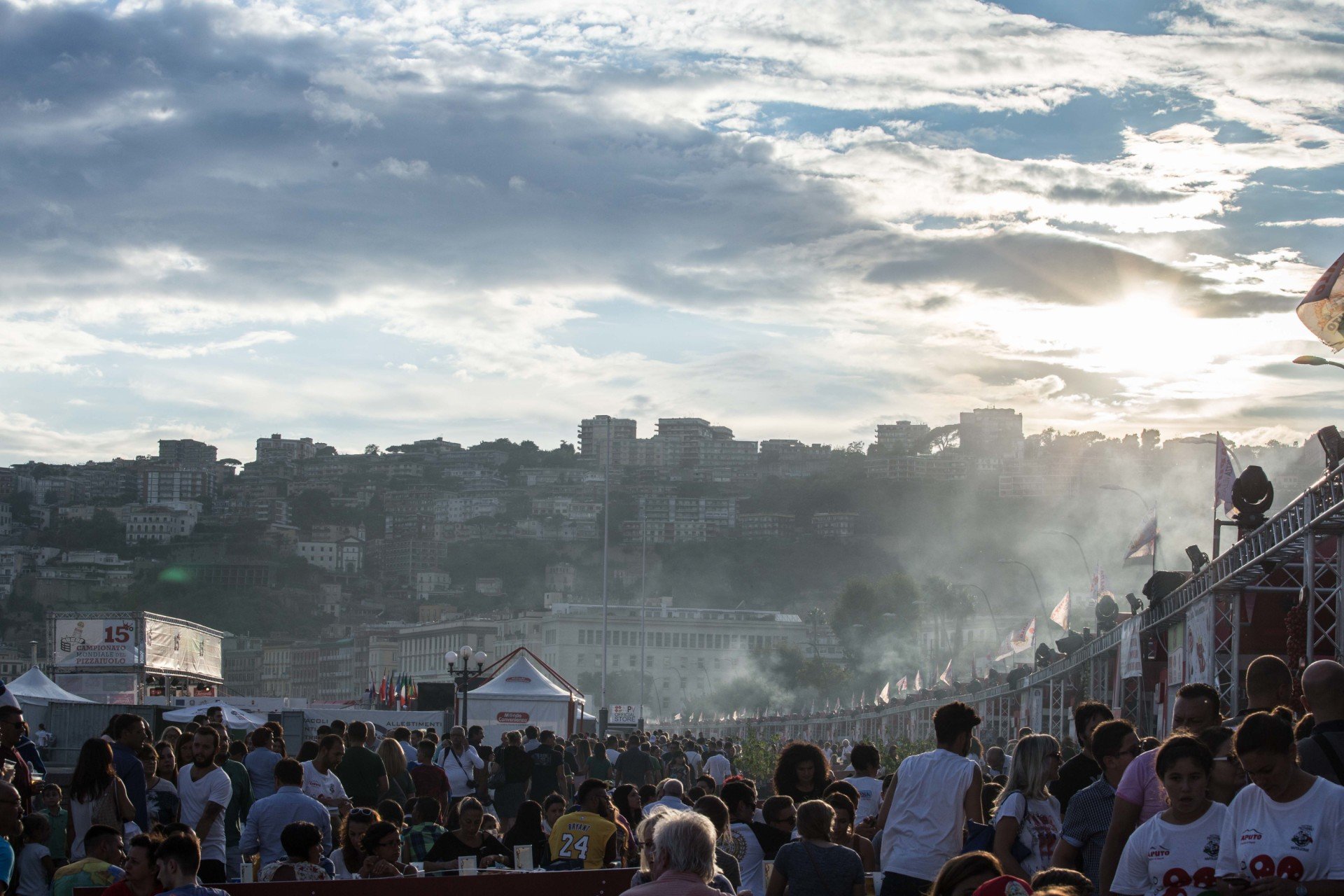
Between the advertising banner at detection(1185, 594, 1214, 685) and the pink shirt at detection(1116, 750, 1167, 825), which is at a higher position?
the advertising banner at detection(1185, 594, 1214, 685)

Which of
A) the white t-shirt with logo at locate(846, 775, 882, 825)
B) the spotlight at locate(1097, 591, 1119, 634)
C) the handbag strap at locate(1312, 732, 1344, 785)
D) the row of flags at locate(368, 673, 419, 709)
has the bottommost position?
the row of flags at locate(368, 673, 419, 709)

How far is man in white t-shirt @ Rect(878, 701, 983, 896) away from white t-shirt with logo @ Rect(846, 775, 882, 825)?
8.80ft

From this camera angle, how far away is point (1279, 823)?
223 inches

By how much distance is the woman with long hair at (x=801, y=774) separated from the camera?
374 inches

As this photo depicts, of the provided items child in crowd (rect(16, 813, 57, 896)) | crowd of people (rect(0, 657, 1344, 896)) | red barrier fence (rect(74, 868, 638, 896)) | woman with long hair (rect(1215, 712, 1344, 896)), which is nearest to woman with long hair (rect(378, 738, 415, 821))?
crowd of people (rect(0, 657, 1344, 896))

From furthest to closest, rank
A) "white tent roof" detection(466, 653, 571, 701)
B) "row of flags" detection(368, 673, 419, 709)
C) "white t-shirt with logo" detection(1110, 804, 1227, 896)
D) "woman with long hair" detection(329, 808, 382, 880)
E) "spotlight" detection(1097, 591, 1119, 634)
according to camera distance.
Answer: "row of flags" detection(368, 673, 419, 709), "spotlight" detection(1097, 591, 1119, 634), "white tent roof" detection(466, 653, 571, 701), "woman with long hair" detection(329, 808, 382, 880), "white t-shirt with logo" detection(1110, 804, 1227, 896)

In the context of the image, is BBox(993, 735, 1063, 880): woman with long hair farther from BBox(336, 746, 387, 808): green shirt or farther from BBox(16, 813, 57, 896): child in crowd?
BBox(336, 746, 387, 808): green shirt

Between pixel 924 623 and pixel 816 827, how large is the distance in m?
138

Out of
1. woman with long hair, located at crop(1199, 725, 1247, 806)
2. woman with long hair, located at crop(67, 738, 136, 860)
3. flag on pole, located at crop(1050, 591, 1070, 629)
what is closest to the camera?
woman with long hair, located at crop(1199, 725, 1247, 806)

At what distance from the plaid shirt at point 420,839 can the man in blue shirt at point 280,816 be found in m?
0.74

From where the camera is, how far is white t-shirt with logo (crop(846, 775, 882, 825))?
10.9 meters

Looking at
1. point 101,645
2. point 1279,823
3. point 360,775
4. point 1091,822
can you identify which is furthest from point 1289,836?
point 101,645

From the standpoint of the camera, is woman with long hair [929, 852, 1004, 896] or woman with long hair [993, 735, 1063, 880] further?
woman with long hair [993, 735, 1063, 880]

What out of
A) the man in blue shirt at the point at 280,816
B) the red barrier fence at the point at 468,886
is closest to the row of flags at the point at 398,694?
the man in blue shirt at the point at 280,816
